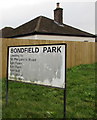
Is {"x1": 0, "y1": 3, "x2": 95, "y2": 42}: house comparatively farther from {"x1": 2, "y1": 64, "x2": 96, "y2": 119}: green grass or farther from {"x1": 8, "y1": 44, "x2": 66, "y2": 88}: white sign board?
{"x1": 8, "y1": 44, "x2": 66, "y2": 88}: white sign board

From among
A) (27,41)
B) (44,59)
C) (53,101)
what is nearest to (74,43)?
(27,41)

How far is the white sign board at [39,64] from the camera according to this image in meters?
3.61

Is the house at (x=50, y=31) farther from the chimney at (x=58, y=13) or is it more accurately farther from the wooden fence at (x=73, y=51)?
the wooden fence at (x=73, y=51)

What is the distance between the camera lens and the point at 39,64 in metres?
4.02

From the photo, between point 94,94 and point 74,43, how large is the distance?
24.9 feet

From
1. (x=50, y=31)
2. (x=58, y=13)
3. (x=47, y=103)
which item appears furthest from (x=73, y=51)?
(x=58, y=13)

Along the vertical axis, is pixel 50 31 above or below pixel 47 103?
above

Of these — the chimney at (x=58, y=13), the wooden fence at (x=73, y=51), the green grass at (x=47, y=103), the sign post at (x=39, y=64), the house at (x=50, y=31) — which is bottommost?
the green grass at (x=47, y=103)

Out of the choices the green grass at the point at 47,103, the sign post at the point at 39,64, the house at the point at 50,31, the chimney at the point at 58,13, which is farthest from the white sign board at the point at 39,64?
the chimney at the point at 58,13

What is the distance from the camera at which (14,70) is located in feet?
14.9

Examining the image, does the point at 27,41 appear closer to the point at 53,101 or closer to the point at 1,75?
the point at 1,75

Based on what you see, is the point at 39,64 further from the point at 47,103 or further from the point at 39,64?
the point at 47,103

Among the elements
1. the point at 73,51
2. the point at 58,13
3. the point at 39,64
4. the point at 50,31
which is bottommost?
the point at 39,64

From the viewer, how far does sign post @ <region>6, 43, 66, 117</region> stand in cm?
361
